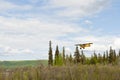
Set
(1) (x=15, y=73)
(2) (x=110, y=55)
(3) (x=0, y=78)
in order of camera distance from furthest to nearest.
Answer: (2) (x=110, y=55) → (1) (x=15, y=73) → (3) (x=0, y=78)

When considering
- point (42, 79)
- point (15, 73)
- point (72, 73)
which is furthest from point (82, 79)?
point (15, 73)

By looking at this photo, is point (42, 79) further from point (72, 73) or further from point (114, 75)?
point (114, 75)

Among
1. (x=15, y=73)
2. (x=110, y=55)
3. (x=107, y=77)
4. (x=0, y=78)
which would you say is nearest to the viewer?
(x=0, y=78)

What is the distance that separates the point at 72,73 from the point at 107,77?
1.23 metres

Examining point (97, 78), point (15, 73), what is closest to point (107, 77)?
point (97, 78)

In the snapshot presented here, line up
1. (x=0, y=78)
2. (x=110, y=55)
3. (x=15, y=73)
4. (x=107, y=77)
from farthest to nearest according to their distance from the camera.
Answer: (x=110, y=55)
(x=107, y=77)
(x=15, y=73)
(x=0, y=78)

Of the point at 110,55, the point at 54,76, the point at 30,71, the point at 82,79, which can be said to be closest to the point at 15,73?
the point at 30,71

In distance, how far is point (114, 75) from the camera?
11102 mm

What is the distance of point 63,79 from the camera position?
10.0 metres

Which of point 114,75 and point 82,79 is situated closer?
point 82,79

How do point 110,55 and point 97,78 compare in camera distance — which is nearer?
point 97,78

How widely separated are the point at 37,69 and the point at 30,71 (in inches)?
9.9

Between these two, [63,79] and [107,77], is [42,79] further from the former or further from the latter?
[107,77]

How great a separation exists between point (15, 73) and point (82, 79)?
216 cm
